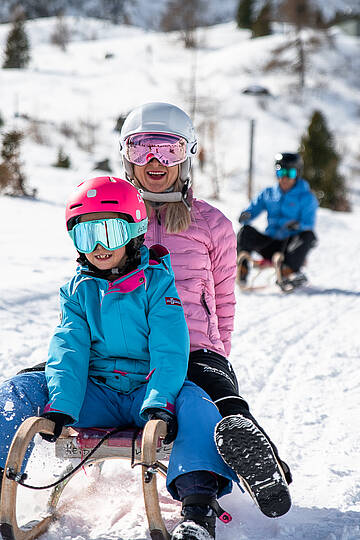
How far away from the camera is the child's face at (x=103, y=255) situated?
236 centimetres

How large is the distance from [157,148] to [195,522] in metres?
1.72

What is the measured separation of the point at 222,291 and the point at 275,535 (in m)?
1.24

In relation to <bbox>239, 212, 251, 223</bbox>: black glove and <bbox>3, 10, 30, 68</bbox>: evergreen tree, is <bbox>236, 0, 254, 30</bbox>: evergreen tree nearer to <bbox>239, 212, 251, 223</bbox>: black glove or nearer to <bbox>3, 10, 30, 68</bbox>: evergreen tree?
<bbox>3, 10, 30, 68</bbox>: evergreen tree

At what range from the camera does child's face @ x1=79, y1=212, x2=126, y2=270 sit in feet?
7.73

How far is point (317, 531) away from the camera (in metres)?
2.19

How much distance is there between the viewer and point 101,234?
2340mm

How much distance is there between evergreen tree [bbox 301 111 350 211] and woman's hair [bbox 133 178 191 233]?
75.6 ft

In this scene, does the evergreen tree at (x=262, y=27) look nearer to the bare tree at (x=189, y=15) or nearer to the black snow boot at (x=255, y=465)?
the bare tree at (x=189, y=15)

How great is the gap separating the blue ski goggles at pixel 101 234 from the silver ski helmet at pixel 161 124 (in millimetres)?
761

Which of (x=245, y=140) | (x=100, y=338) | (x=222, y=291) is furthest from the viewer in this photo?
(x=245, y=140)

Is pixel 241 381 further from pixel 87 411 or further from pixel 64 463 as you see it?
pixel 87 411

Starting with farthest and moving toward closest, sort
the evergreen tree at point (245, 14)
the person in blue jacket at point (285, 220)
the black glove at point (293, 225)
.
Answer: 1. the evergreen tree at point (245, 14)
2. the black glove at point (293, 225)
3. the person in blue jacket at point (285, 220)

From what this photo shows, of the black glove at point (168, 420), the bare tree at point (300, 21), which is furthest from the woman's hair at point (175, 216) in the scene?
the bare tree at point (300, 21)

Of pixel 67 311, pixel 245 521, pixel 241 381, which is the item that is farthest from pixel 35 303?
pixel 245 521
